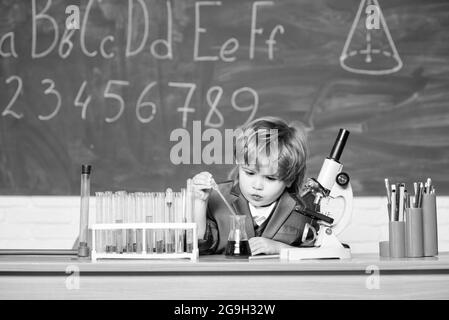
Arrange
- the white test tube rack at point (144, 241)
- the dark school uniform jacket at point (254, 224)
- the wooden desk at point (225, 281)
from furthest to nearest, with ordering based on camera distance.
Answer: the dark school uniform jacket at point (254, 224)
the white test tube rack at point (144, 241)
the wooden desk at point (225, 281)

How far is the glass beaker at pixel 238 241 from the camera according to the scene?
1.68 metres

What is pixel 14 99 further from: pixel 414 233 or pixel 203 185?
pixel 414 233

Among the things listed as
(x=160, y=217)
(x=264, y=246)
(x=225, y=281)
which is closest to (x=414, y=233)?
(x=264, y=246)

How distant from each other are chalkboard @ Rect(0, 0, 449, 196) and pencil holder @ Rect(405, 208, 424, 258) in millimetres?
741

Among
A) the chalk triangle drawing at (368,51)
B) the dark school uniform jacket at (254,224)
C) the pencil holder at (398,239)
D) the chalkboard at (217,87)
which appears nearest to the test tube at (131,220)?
the dark school uniform jacket at (254,224)

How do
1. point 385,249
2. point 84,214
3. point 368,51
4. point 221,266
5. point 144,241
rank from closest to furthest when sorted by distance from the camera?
point 221,266 < point 144,241 < point 84,214 < point 385,249 < point 368,51

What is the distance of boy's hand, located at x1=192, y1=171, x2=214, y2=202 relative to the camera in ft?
5.81

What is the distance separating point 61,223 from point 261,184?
0.95 metres

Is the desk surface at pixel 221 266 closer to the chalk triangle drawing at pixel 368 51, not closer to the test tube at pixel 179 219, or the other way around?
the test tube at pixel 179 219

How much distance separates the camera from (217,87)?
2.50 m

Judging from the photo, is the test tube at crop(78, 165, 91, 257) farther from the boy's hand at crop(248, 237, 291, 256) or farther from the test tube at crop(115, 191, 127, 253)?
the boy's hand at crop(248, 237, 291, 256)

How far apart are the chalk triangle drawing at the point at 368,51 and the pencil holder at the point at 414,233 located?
34.7 inches
